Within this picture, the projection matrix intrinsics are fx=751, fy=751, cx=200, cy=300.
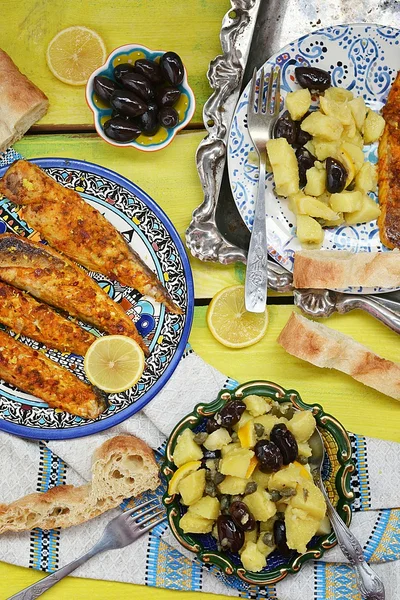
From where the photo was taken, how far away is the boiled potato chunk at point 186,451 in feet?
10.5

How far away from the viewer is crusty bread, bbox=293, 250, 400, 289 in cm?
339

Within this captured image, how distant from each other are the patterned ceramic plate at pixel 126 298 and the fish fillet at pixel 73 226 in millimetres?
76

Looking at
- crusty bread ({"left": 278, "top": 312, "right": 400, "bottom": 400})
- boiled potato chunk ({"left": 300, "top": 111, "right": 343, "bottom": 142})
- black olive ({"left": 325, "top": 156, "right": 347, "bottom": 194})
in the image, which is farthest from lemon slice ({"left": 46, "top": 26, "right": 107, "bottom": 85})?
crusty bread ({"left": 278, "top": 312, "right": 400, "bottom": 400})

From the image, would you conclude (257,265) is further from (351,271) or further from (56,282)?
(56,282)

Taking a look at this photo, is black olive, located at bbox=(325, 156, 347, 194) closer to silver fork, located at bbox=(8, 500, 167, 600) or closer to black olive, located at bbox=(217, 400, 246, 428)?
black olive, located at bbox=(217, 400, 246, 428)

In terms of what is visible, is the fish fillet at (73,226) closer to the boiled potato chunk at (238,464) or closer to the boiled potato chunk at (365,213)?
the boiled potato chunk at (238,464)

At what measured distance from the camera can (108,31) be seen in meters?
3.73

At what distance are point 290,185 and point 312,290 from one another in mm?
497

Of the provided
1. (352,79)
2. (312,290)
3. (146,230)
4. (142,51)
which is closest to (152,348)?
(146,230)

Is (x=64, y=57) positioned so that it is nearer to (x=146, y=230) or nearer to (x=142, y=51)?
(x=142, y=51)

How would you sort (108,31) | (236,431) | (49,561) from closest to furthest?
(236,431), (49,561), (108,31)

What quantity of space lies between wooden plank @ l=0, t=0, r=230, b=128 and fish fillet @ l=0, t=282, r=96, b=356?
91 cm

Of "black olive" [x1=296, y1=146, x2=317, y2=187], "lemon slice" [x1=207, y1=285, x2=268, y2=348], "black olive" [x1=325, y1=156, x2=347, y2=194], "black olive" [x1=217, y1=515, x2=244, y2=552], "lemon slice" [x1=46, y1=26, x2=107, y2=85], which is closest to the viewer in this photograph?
"black olive" [x1=217, y1=515, x2=244, y2=552]

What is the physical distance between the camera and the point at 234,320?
3553 millimetres
